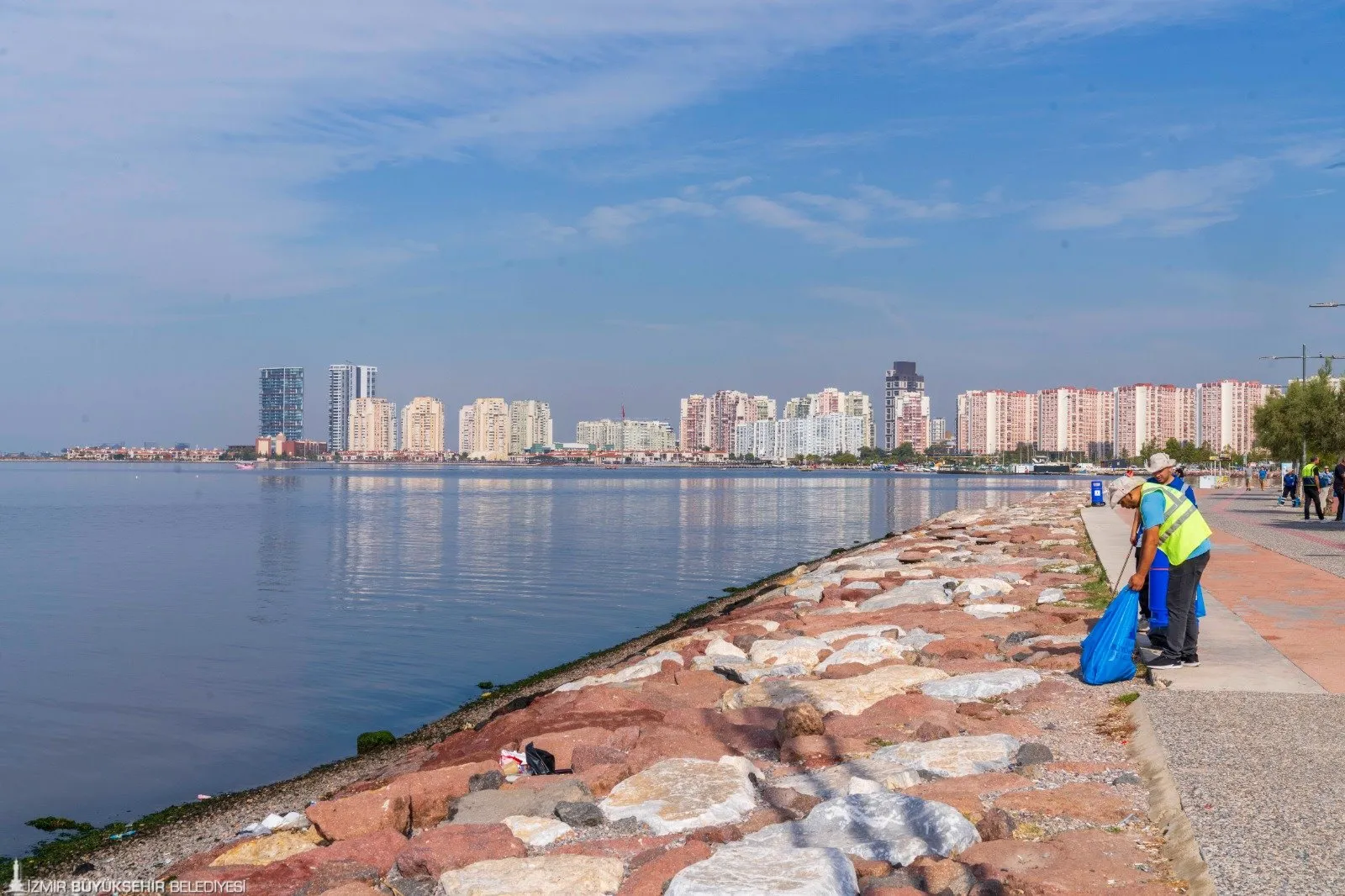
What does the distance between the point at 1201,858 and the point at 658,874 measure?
2280 millimetres

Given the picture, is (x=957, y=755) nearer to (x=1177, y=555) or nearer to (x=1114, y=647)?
(x=1114, y=647)

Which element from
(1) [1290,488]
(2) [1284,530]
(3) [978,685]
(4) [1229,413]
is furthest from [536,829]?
(4) [1229,413]

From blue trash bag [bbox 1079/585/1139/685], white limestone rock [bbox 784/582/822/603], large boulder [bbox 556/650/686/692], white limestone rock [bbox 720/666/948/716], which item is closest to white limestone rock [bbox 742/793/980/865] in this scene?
white limestone rock [bbox 720/666/948/716]

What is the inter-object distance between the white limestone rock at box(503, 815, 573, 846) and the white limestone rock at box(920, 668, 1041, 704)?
3347mm

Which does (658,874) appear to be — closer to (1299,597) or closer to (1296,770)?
(1296,770)

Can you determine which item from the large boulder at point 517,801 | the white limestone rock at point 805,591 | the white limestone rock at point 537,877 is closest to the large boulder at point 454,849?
the white limestone rock at point 537,877

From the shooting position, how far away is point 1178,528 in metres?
8.77

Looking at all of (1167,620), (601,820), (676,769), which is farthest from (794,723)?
(1167,620)

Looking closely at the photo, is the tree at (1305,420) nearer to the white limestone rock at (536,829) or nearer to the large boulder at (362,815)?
the white limestone rock at (536,829)

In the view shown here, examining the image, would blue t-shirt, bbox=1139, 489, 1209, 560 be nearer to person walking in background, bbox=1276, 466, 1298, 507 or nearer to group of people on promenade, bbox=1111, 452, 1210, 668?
group of people on promenade, bbox=1111, 452, 1210, 668

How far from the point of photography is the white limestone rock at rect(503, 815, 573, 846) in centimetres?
577

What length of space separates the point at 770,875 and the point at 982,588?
10202mm

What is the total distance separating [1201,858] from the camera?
4.59 m

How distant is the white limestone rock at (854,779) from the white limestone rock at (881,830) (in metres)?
0.31
